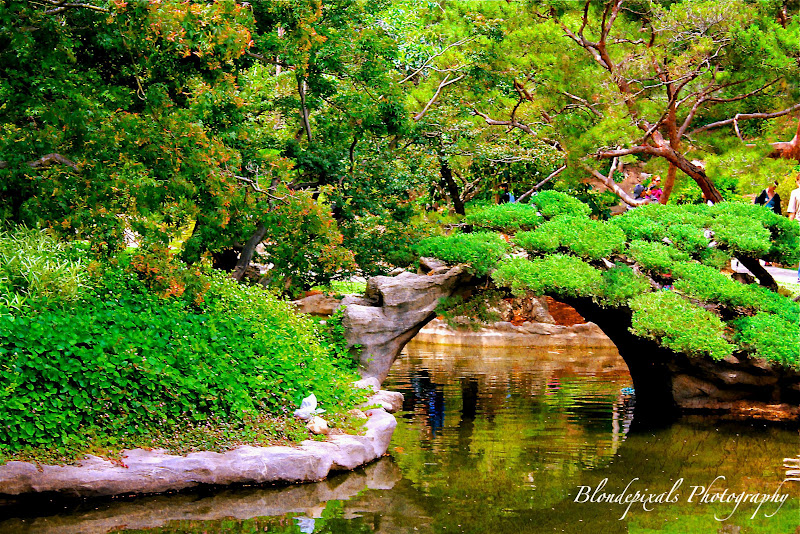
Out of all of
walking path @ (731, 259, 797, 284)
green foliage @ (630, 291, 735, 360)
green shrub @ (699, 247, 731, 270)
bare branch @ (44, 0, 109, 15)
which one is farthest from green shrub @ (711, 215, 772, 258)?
walking path @ (731, 259, 797, 284)

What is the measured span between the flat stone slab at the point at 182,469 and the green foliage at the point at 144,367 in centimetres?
31

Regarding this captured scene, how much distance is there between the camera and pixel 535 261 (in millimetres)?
12055

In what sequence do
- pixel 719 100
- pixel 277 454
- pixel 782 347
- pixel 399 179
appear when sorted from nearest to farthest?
pixel 277 454 < pixel 782 347 < pixel 399 179 < pixel 719 100

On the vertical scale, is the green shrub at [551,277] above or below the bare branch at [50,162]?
below

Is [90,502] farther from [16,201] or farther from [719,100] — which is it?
[719,100]

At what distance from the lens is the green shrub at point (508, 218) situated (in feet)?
42.1

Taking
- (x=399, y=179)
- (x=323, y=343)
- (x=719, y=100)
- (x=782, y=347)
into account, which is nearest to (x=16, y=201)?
(x=323, y=343)

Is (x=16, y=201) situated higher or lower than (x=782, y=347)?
higher

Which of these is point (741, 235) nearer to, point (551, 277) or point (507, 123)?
point (551, 277)

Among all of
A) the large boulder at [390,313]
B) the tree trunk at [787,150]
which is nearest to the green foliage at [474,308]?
the large boulder at [390,313]

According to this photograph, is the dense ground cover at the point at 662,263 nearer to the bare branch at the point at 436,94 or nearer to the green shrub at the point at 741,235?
the green shrub at the point at 741,235

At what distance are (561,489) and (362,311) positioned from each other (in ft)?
14.8

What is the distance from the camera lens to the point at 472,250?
39.9ft

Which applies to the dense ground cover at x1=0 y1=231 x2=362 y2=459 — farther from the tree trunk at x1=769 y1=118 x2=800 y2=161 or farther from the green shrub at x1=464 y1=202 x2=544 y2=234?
the tree trunk at x1=769 y1=118 x2=800 y2=161
